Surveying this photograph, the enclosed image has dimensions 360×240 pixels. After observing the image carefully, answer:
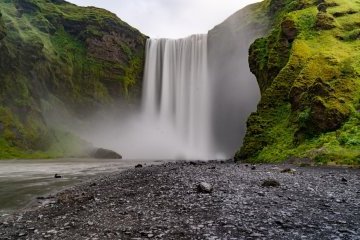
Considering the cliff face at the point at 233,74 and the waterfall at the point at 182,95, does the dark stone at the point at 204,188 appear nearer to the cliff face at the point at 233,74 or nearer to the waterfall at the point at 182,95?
the cliff face at the point at 233,74

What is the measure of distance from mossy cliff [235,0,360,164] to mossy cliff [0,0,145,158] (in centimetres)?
5179

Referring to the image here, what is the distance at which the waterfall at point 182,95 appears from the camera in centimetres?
9156

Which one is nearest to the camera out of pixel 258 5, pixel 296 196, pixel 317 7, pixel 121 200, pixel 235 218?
pixel 235 218

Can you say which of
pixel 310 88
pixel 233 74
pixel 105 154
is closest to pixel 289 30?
pixel 310 88

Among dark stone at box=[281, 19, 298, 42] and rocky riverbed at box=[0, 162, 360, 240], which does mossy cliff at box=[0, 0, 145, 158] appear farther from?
rocky riverbed at box=[0, 162, 360, 240]

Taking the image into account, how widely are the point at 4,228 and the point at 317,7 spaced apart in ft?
159

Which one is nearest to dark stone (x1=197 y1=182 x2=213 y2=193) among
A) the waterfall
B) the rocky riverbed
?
the rocky riverbed

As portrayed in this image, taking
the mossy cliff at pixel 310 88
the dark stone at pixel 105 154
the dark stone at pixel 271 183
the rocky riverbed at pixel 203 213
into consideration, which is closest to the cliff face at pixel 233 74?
the dark stone at pixel 105 154

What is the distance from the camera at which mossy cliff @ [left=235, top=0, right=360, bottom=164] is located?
101 ft

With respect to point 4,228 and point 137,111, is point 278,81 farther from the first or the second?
point 137,111

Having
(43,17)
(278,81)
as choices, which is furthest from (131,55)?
(278,81)

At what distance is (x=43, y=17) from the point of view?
106m

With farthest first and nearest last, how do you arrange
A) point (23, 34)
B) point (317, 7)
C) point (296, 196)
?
point (23, 34) → point (317, 7) → point (296, 196)

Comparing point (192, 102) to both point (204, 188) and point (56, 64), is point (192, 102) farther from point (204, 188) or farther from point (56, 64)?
point (204, 188)
